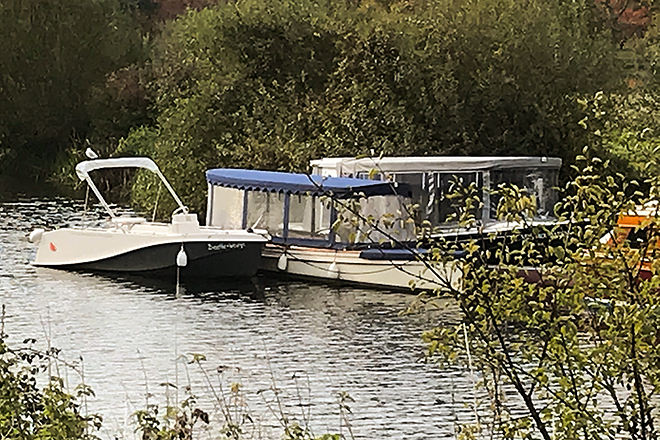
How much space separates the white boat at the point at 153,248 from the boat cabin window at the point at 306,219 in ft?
2.50

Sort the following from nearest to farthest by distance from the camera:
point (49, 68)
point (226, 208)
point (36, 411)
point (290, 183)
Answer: point (36, 411) → point (290, 183) → point (226, 208) → point (49, 68)

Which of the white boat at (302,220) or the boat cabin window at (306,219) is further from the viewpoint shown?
the boat cabin window at (306,219)

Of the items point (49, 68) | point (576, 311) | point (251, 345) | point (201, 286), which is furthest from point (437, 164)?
point (49, 68)

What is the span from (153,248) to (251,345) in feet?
20.6

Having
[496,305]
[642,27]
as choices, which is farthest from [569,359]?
[642,27]

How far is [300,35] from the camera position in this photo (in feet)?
101

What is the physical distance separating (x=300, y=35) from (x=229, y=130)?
258 cm

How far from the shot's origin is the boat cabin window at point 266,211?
23141 millimetres

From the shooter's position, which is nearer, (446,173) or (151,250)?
(151,250)

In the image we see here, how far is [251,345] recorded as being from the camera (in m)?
16.5

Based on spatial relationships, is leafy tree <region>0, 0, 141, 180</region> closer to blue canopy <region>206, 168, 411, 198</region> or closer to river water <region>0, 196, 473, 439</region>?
river water <region>0, 196, 473, 439</region>

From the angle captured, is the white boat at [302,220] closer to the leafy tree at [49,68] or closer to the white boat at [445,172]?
the white boat at [445,172]

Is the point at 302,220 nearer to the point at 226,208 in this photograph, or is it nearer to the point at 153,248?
the point at 226,208

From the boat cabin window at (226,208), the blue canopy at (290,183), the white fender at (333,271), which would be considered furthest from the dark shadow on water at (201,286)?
the boat cabin window at (226,208)
